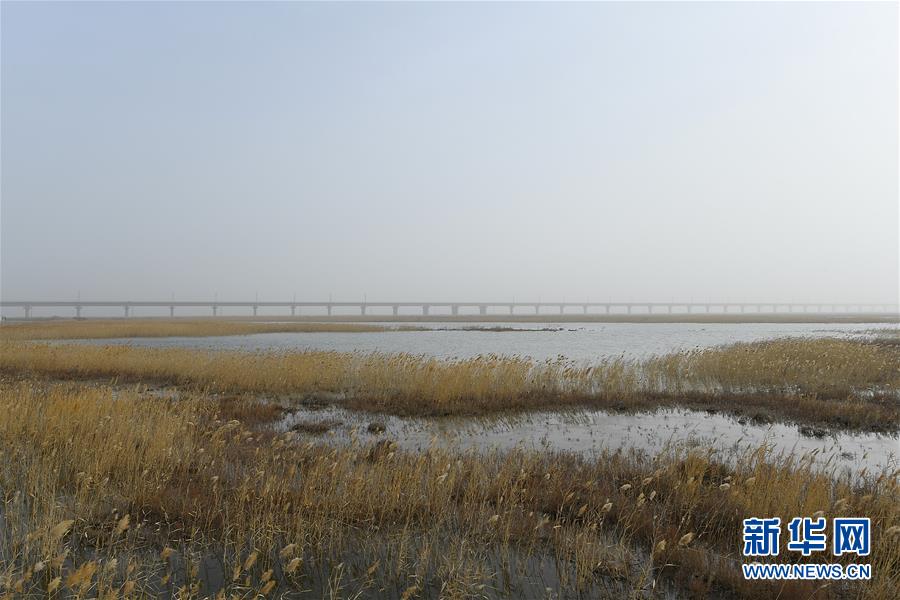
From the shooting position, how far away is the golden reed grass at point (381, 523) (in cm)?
470

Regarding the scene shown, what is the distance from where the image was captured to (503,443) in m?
10.8

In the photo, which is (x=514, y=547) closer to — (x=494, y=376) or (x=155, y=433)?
(x=155, y=433)

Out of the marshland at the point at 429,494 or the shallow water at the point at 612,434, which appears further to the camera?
the shallow water at the point at 612,434

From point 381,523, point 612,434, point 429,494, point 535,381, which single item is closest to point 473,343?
point 535,381

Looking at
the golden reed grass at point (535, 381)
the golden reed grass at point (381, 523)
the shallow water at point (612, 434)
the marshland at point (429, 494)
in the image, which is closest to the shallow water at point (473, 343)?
the golden reed grass at point (535, 381)

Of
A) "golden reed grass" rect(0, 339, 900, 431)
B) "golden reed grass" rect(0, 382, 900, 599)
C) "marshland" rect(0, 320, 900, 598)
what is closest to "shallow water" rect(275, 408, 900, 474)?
"marshland" rect(0, 320, 900, 598)

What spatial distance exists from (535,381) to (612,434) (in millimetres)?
5963

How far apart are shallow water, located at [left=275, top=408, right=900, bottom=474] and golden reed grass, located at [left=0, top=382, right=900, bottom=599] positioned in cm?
193

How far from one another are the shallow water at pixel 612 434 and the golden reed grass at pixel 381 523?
6.34 ft

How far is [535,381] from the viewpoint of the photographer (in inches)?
699

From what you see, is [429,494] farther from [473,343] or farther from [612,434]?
[473,343]

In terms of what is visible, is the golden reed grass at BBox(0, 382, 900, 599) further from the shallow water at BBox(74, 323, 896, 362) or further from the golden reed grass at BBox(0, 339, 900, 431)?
the shallow water at BBox(74, 323, 896, 362)

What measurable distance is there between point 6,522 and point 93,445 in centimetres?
264

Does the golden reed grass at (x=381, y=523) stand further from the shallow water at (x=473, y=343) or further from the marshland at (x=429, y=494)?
the shallow water at (x=473, y=343)
